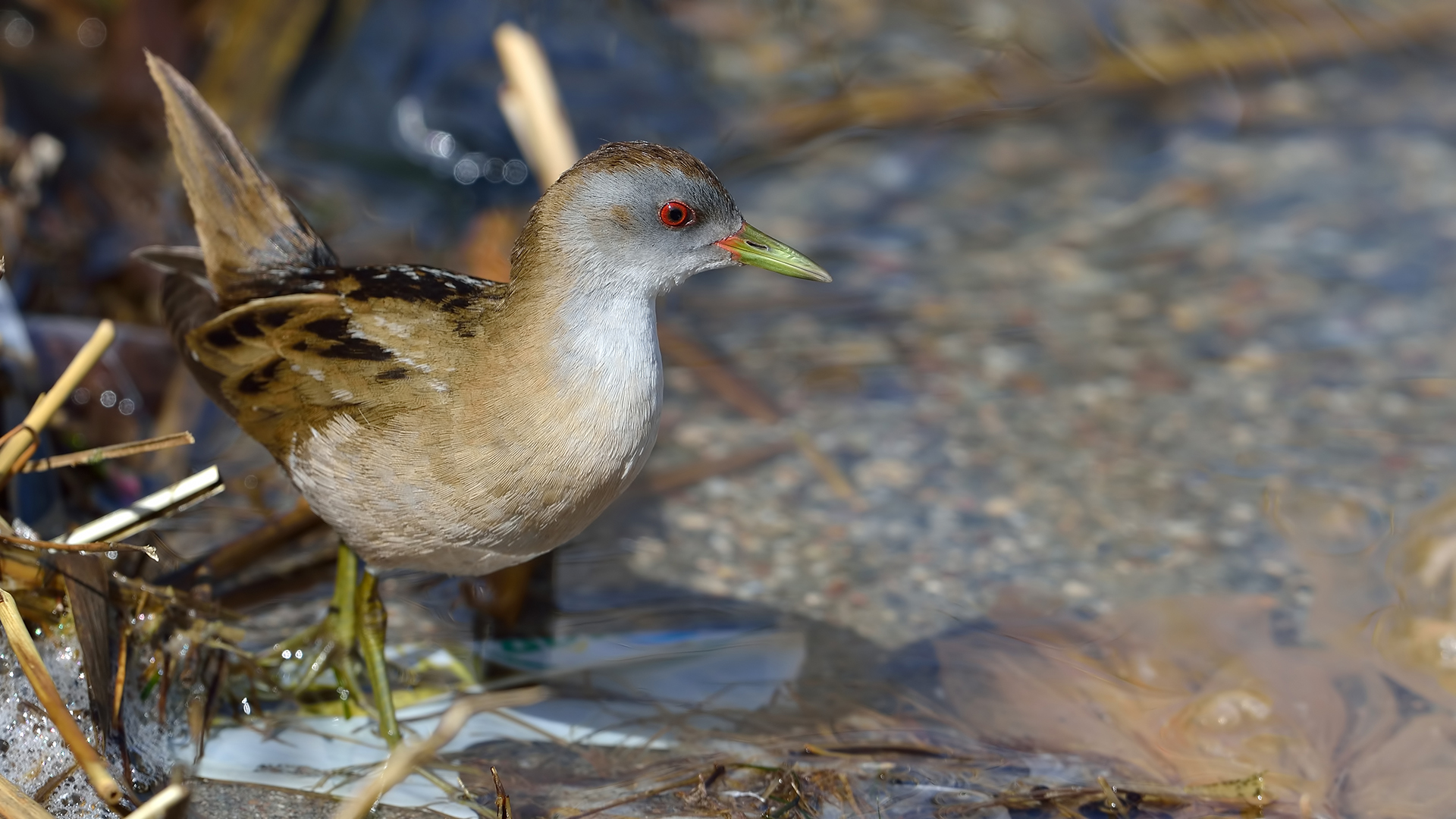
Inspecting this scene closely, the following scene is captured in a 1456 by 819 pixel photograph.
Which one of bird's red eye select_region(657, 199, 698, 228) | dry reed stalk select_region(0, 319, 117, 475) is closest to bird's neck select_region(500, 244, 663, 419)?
bird's red eye select_region(657, 199, 698, 228)

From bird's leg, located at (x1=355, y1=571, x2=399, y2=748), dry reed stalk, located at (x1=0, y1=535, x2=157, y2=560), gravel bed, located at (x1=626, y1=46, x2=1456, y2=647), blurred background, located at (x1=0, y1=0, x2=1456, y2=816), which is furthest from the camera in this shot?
gravel bed, located at (x1=626, y1=46, x2=1456, y2=647)

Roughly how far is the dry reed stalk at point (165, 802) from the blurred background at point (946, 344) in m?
0.87

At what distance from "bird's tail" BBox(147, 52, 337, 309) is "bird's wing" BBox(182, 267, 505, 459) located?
111mm

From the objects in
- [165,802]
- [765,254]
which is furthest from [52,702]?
[765,254]

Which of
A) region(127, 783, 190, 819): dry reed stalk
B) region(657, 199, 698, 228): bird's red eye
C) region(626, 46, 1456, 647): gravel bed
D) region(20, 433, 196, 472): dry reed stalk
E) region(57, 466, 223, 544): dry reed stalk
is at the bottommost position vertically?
region(626, 46, 1456, 647): gravel bed

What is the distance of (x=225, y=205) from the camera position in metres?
3.26

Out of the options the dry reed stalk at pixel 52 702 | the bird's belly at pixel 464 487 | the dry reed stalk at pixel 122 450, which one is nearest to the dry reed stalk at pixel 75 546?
the dry reed stalk at pixel 52 702

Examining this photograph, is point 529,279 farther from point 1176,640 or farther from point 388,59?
point 388,59

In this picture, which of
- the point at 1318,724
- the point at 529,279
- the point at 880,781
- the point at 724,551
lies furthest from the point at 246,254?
the point at 1318,724

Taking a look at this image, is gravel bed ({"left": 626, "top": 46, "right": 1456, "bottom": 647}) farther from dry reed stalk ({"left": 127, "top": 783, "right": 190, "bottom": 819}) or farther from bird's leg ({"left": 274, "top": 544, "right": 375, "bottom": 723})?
dry reed stalk ({"left": 127, "top": 783, "right": 190, "bottom": 819})

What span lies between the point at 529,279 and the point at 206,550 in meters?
1.42

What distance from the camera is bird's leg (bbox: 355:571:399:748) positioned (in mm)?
3061

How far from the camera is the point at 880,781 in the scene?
2945 millimetres

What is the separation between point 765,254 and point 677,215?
9.0 inches
